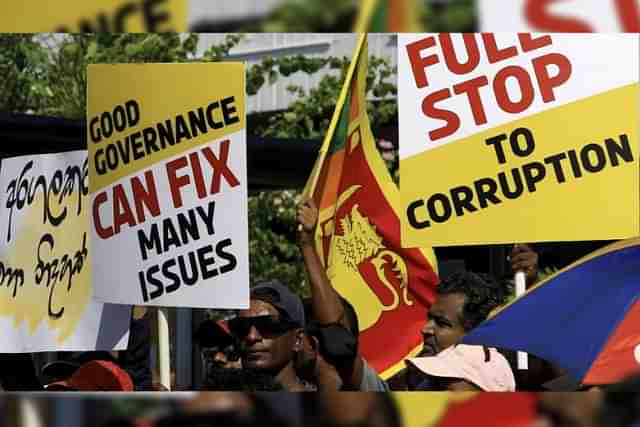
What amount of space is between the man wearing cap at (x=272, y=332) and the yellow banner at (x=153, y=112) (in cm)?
69

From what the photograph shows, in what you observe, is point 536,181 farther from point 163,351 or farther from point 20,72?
point 20,72

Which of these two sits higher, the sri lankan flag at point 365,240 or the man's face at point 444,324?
the sri lankan flag at point 365,240

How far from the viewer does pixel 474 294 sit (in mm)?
4281

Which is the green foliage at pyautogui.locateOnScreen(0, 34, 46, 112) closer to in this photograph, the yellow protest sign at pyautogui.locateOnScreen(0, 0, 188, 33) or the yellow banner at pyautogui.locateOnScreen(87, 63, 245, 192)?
Answer: the yellow banner at pyautogui.locateOnScreen(87, 63, 245, 192)

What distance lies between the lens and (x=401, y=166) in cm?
445

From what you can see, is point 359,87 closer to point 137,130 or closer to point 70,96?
point 137,130

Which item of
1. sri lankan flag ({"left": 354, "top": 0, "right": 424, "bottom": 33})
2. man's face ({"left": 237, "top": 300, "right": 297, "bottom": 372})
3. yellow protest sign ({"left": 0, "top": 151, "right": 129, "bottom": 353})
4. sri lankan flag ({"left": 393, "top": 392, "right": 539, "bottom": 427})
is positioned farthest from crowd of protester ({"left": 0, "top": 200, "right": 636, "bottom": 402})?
sri lankan flag ({"left": 393, "top": 392, "right": 539, "bottom": 427})

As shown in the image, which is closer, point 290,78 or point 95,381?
point 95,381

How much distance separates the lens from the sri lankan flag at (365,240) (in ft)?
16.4

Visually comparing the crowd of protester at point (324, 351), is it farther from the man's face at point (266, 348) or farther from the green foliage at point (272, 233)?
the green foliage at point (272, 233)

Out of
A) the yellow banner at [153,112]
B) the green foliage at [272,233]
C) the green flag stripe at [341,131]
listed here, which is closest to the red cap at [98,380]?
the yellow banner at [153,112]

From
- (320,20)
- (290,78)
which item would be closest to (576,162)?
(320,20)

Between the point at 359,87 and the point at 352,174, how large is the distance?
1.07 ft

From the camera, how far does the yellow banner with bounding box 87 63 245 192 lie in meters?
4.65
